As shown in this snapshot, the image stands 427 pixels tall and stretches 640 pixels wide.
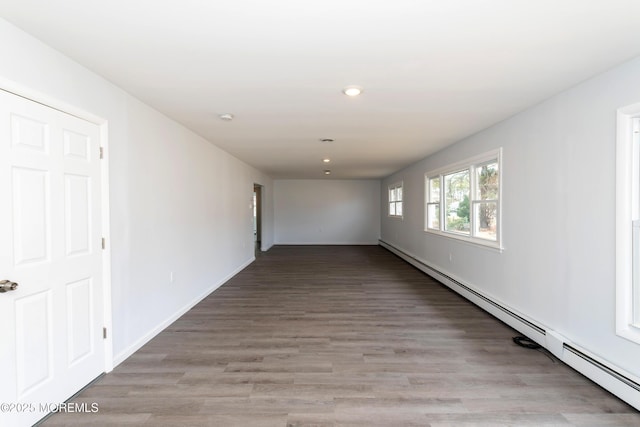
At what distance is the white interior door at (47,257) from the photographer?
178 cm

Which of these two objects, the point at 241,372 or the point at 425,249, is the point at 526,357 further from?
the point at 425,249

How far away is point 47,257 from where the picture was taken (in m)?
2.02

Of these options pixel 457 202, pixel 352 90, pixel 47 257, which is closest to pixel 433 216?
pixel 457 202

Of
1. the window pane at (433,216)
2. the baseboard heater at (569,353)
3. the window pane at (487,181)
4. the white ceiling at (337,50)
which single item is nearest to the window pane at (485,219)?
the window pane at (487,181)

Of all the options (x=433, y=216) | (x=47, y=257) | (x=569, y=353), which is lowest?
(x=569, y=353)

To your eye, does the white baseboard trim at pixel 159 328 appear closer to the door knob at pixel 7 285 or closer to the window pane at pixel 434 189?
the door knob at pixel 7 285

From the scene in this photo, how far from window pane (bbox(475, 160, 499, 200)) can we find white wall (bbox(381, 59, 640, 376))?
0.95ft

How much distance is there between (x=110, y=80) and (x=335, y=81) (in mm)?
1776

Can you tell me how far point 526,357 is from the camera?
9.14ft

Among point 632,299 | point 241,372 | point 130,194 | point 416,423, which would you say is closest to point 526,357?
point 632,299

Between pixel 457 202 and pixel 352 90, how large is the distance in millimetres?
3316

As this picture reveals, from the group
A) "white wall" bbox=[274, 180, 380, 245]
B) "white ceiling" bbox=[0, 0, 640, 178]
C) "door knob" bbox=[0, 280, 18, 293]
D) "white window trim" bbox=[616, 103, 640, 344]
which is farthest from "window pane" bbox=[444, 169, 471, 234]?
"white wall" bbox=[274, 180, 380, 245]

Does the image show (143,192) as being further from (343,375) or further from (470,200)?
(470,200)

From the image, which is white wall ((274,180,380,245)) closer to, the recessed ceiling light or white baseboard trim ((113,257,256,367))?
white baseboard trim ((113,257,256,367))
